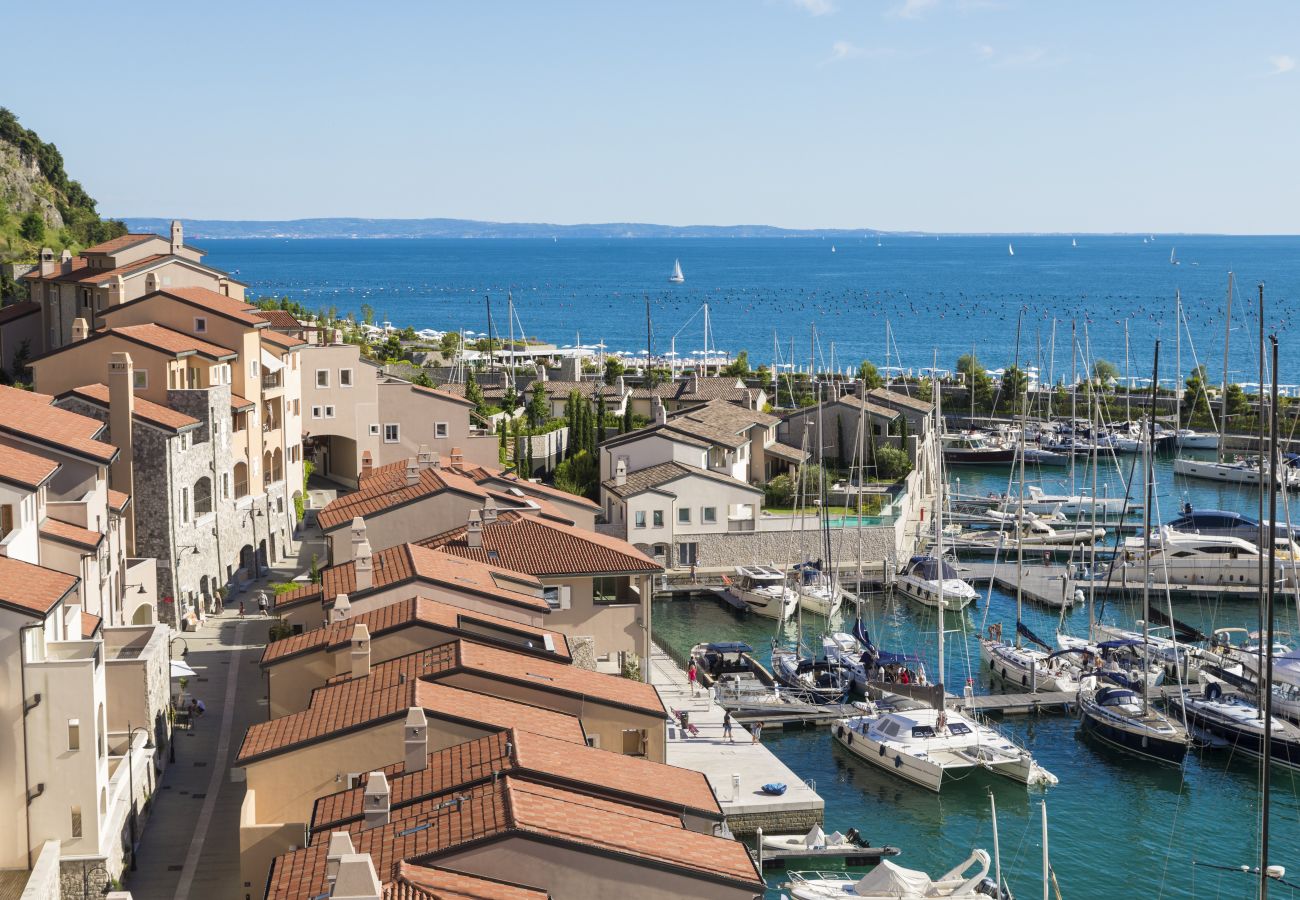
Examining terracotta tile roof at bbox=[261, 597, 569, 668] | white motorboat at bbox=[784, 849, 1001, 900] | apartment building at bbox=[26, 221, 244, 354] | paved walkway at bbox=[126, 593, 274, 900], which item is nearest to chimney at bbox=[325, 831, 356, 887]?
paved walkway at bbox=[126, 593, 274, 900]

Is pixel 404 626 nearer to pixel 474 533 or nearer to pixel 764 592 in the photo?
pixel 474 533

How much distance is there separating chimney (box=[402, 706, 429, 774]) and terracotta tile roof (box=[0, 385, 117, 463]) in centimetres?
1610

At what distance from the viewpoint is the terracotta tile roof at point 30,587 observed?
24.7 metres

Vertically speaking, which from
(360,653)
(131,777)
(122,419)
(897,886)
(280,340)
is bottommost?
(897,886)

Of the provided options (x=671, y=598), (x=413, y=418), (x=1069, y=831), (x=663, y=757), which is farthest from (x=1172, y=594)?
(x=663, y=757)

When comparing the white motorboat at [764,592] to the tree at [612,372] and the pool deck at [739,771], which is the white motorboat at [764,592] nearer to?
the pool deck at [739,771]

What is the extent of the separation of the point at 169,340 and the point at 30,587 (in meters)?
24.4

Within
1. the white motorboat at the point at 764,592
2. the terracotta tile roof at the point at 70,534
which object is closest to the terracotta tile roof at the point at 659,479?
the white motorboat at the point at 764,592

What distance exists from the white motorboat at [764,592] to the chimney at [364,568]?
23.3 meters

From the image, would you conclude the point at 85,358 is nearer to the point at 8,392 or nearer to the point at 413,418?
the point at 8,392

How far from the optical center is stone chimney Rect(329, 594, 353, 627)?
30609 millimetres

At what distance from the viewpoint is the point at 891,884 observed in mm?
28844

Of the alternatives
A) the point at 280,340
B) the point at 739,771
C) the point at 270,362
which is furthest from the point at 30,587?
the point at 280,340

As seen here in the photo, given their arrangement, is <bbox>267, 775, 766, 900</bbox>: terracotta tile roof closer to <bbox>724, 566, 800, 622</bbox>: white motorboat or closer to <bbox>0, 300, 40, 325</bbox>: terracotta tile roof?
<bbox>724, 566, 800, 622</bbox>: white motorboat
